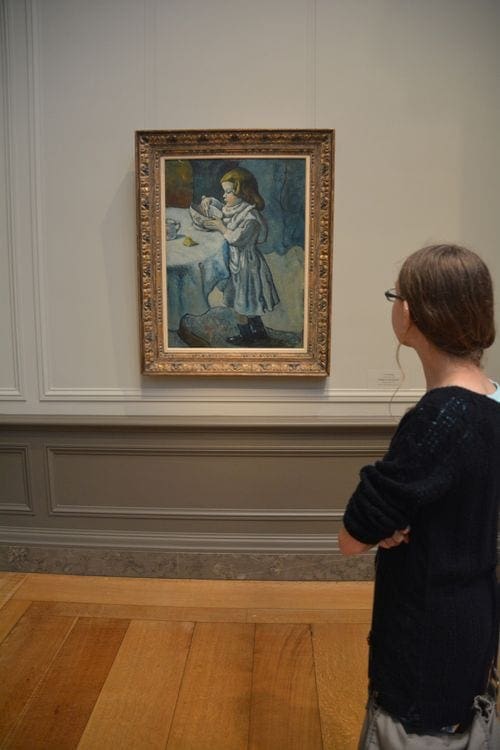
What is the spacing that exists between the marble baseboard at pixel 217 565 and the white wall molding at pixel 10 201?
1156 millimetres

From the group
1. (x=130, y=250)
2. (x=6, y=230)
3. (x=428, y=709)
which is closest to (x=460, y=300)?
(x=428, y=709)

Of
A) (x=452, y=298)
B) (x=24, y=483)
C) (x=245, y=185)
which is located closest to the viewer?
(x=452, y=298)

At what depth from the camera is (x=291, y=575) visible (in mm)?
3527

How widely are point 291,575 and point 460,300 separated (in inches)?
109

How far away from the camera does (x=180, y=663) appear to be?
8.98 ft

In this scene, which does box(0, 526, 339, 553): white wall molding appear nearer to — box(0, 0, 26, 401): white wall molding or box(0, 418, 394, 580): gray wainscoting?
box(0, 418, 394, 580): gray wainscoting

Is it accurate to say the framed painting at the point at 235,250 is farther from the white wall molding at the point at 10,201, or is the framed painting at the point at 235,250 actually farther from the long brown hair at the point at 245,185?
the white wall molding at the point at 10,201

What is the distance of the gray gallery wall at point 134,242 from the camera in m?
3.20

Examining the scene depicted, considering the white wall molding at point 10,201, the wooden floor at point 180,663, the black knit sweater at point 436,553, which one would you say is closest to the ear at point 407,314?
the black knit sweater at point 436,553

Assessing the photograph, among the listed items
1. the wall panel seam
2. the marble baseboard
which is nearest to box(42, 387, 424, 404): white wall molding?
the wall panel seam

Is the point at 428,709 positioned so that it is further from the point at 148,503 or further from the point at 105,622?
the point at 148,503

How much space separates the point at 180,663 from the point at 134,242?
241cm

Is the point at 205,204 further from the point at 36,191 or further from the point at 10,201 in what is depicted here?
the point at 10,201

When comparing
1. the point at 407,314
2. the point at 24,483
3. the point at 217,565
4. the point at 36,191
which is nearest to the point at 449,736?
the point at 407,314
